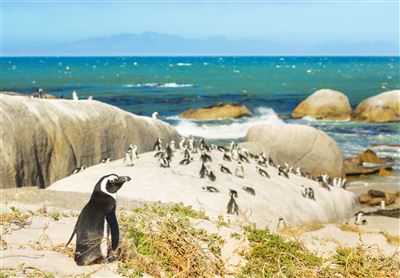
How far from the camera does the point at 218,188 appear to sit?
16.5m

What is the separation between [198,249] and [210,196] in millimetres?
8364

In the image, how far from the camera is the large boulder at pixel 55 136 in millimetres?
17672

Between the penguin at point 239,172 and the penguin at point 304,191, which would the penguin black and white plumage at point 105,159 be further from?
the penguin at point 304,191

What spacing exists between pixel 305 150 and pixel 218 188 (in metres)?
14.9

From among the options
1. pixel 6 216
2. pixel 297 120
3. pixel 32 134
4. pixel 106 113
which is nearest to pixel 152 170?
pixel 32 134

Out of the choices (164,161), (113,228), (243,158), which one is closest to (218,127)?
(243,158)

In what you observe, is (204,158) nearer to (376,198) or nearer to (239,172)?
(239,172)

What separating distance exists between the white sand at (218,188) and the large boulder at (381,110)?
30.6 meters

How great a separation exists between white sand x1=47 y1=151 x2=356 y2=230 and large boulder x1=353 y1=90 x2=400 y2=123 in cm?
3056

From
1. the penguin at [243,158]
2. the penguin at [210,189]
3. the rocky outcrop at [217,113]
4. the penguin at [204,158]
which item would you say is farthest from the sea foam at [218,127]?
the penguin at [210,189]

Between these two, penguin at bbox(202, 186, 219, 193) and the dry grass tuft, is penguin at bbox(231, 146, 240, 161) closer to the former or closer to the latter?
penguin at bbox(202, 186, 219, 193)

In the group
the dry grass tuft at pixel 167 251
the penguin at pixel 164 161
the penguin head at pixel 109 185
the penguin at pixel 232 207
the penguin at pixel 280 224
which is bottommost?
the penguin at pixel 280 224

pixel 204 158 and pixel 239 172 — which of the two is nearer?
pixel 239 172

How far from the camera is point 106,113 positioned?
899 inches
